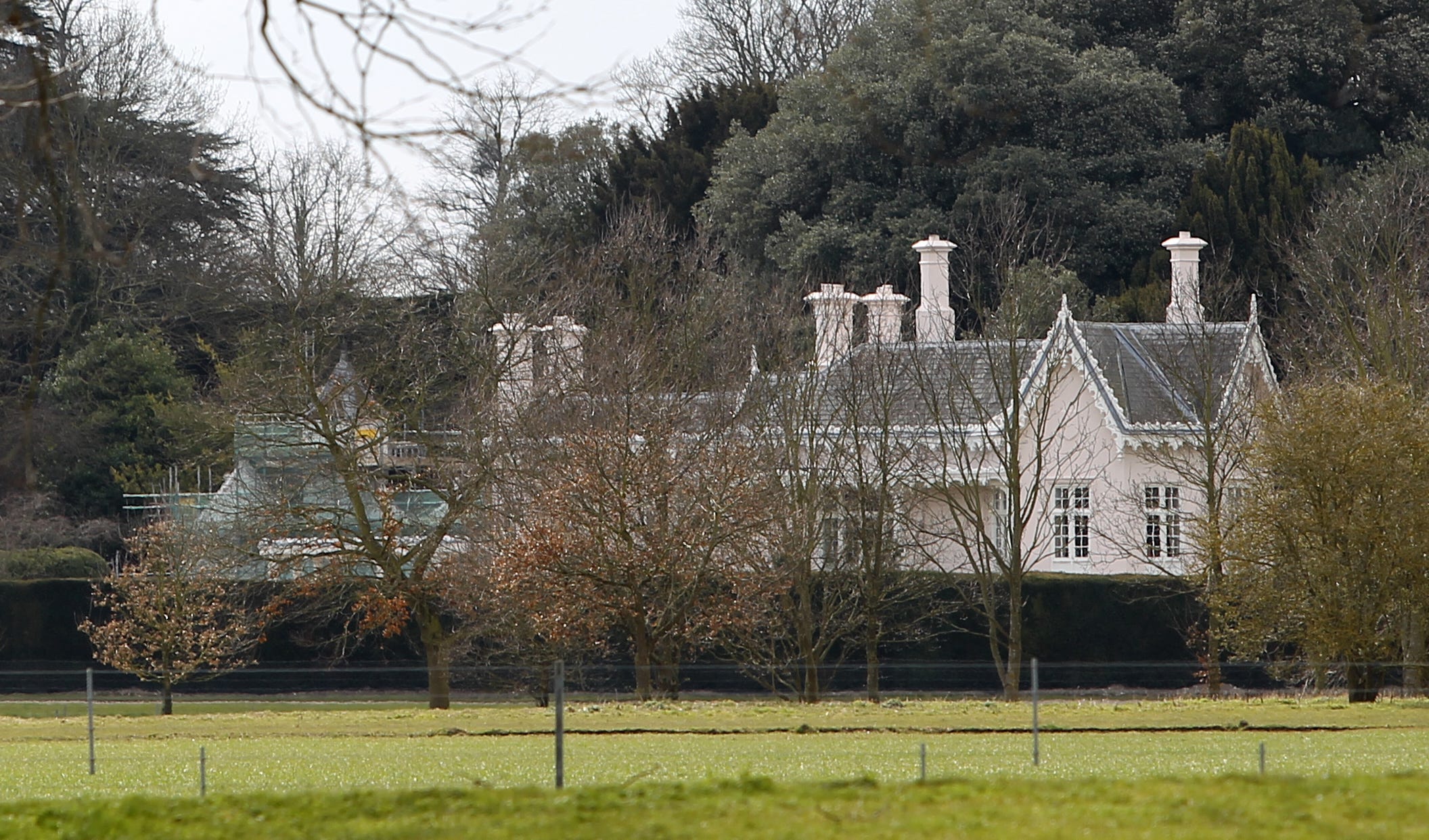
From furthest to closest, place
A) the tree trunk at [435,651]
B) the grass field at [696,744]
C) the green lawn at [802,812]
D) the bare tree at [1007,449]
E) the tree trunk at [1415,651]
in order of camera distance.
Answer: the bare tree at [1007,449] < the tree trunk at [435,651] < the tree trunk at [1415,651] < the grass field at [696,744] < the green lawn at [802,812]

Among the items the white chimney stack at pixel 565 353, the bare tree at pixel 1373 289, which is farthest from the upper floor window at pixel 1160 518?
the white chimney stack at pixel 565 353

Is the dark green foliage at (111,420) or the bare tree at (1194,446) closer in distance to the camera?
the bare tree at (1194,446)

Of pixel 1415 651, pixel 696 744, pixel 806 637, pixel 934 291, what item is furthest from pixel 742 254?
pixel 696 744

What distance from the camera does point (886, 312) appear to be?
3950cm

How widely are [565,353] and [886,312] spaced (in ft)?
27.3

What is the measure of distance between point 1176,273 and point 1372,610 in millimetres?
13930

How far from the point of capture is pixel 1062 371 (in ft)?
122

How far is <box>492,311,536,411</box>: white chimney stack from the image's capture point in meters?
34.8

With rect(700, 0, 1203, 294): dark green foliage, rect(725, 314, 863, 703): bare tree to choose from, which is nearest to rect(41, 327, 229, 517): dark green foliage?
rect(700, 0, 1203, 294): dark green foliage

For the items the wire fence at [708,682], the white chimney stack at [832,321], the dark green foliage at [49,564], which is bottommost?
the wire fence at [708,682]

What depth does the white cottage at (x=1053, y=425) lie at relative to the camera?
114 ft

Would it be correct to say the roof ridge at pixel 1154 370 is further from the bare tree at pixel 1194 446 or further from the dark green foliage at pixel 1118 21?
the dark green foliage at pixel 1118 21

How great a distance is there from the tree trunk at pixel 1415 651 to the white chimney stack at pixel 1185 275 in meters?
10.1

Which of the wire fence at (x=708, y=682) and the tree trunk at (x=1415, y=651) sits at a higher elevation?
the tree trunk at (x=1415, y=651)
